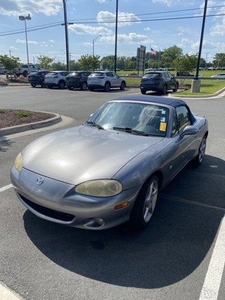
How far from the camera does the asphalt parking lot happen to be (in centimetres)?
224

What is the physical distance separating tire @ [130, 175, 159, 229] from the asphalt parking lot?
0.14 meters

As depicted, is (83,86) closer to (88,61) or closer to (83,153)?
(88,61)

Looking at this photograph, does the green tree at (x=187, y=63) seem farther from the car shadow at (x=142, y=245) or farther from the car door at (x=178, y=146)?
the car shadow at (x=142, y=245)

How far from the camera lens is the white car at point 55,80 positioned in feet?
78.7

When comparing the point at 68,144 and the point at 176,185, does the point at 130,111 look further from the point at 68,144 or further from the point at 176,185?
the point at 176,185

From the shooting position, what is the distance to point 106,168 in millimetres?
2703

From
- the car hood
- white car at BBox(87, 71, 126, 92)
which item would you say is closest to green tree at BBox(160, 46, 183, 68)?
white car at BBox(87, 71, 126, 92)

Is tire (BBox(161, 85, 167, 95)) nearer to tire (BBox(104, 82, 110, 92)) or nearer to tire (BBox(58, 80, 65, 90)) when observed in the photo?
tire (BBox(104, 82, 110, 92))

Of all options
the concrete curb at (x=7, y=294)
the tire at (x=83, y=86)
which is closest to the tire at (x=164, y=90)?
the tire at (x=83, y=86)

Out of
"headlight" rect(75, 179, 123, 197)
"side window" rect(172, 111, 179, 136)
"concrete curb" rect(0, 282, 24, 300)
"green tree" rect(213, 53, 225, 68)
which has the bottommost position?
"concrete curb" rect(0, 282, 24, 300)

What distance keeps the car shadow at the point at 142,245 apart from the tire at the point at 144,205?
5.2 inches

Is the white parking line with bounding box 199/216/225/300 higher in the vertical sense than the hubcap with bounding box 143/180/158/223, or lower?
lower

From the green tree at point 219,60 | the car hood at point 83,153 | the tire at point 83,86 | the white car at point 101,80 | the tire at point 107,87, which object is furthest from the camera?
the green tree at point 219,60

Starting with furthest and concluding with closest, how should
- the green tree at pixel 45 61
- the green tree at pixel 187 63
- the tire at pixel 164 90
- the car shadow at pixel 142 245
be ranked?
1. the green tree at pixel 45 61
2. the green tree at pixel 187 63
3. the tire at pixel 164 90
4. the car shadow at pixel 142 245
